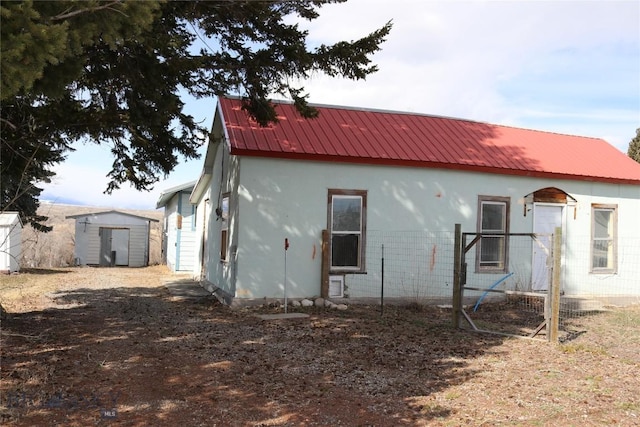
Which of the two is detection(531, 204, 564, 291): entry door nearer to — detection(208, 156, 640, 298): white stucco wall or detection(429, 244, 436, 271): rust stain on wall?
detection(208, 156, 640, 298): white stucco wall

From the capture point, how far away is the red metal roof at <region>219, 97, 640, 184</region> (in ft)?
37.7

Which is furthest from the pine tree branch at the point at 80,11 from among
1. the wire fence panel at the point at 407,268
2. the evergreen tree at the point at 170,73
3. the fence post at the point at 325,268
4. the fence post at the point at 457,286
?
the wire fence panel at the point at 407,268

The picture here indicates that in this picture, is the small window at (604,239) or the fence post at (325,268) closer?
the fence post at (325,268)

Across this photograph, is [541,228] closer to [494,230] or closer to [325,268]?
[494,230]

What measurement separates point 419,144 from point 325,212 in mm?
3063

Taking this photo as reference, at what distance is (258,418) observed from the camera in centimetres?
484

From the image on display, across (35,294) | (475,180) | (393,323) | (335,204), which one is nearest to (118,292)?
(35,294)

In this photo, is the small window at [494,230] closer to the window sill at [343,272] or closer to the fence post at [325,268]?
the window sill at [343,272]

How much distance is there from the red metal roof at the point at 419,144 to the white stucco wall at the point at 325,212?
291 mm

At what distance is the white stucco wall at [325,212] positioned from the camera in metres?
11.1

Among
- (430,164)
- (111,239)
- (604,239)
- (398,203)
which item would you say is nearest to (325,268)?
(398,203)

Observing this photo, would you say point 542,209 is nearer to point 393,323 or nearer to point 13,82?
point 393,323

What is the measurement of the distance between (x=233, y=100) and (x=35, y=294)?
6.86 m

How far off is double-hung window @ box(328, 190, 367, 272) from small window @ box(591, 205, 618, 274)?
20.9 feet
